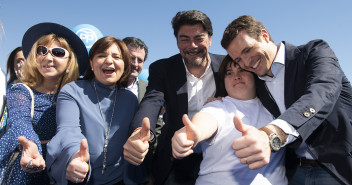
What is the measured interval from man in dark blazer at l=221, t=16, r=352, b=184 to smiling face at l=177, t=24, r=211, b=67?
0.52 m

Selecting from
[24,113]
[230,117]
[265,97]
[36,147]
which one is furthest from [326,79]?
[24,113]

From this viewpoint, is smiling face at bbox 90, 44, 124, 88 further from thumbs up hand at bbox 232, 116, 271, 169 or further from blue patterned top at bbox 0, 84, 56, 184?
thumbs up hand at bbox 232, 116, 271, 169

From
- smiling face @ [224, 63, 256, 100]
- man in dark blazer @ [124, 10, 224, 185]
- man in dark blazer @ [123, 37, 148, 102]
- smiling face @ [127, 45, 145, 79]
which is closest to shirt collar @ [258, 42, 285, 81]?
smiling face @ [224, 63, 256, 100]

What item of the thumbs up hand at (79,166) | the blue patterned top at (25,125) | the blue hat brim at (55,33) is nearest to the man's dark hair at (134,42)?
the blue hat brim at (55,33)

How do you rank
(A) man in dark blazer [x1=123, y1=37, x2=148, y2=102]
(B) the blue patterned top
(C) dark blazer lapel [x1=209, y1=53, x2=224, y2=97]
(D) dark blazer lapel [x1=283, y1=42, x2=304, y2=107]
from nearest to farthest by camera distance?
(B) the blue patterned top
(D) dark blazer lapel [x1=283, y1=42, x2=304, y2=107]
(C) dark blazer lapel [x1=209, y1=53, x2=224, y2=97]
(A) man in dark blazer [x1=123, y1=37, x2=148, y2=102]

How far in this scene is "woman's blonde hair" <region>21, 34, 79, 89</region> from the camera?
222 centimetres

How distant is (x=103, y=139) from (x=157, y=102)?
0.64 m

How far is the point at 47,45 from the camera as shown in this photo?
2.35 m

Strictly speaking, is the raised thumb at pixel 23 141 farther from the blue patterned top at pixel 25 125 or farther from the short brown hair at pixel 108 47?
the short brown hair at pixel 108 47

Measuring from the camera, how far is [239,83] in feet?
6.81

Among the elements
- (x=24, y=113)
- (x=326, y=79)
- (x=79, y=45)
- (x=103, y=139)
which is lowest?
(x=103, y=139)

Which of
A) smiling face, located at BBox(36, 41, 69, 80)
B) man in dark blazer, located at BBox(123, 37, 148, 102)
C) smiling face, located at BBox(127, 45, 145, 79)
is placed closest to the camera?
smiling face, located at BBox(36, 41, 69, 80)

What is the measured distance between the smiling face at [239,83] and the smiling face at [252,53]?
0.21ft

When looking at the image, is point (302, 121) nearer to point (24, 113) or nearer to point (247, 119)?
point (247, 119)
